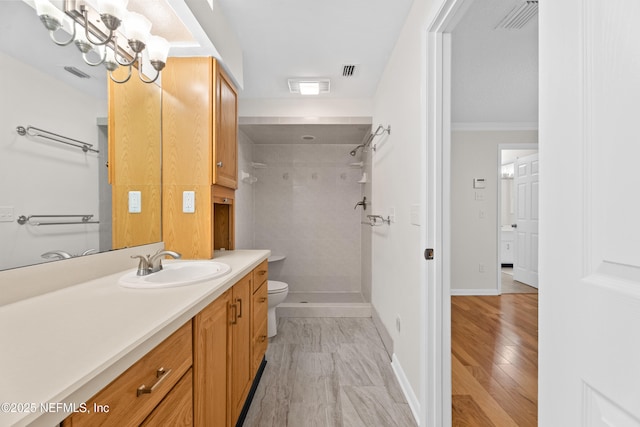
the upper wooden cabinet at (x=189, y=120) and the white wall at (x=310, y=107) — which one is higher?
the white wall at (x=310, y=107)

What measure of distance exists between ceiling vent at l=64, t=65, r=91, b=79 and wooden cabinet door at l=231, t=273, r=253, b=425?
114 cm

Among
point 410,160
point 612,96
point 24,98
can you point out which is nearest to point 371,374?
point 410,160

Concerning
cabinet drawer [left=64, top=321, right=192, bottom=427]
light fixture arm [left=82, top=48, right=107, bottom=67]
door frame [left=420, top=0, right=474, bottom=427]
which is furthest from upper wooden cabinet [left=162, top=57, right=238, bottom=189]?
door frame [left=420, top=0, right=474, bottom=427]

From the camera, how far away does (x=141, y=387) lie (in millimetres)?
706

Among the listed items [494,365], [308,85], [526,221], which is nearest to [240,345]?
[494,365]

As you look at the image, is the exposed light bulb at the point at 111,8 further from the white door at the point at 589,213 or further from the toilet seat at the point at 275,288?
the toilet seat at the point at 275,288

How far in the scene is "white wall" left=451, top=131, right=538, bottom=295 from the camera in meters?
4.04

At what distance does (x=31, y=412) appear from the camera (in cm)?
43

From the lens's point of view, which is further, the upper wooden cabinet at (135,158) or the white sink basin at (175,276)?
the upper wooden cabinet at (135,158)

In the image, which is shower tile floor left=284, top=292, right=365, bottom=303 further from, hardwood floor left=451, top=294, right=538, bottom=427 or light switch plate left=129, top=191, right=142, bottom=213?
light switch plate left=129, top=191, right=142, bottom=213

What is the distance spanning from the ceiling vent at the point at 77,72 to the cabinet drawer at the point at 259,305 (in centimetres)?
140

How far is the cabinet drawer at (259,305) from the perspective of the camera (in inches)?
73.6

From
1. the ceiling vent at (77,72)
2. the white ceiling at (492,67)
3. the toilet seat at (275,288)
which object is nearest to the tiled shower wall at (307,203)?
the toilet seat at (275,288)

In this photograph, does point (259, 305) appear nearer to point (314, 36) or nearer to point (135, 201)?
point (135, 201)
